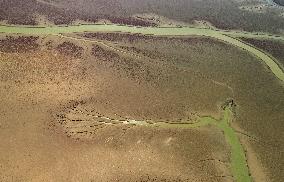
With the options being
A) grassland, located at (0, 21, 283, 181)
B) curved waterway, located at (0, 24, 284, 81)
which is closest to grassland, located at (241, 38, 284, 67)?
curved waterway, located at (0, 24, 284, 81)

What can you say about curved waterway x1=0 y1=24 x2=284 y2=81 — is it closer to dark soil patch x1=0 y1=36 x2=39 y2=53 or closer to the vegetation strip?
dark soil patch x1=0 y1=36 x2=39 y2=53

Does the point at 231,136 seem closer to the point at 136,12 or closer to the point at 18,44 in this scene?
the point at 136,12

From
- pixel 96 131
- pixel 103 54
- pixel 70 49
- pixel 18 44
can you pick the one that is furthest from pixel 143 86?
pixel 18 44

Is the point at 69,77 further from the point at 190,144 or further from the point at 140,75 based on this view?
the point at 190,144

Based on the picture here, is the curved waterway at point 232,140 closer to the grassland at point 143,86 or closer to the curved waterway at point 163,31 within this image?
the grassland at point 143,86

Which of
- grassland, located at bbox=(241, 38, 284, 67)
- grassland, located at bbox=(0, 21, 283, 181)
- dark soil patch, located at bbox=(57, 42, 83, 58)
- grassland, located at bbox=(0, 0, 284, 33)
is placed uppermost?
grassland, located at bbox=(0, 0, 284, 33)
